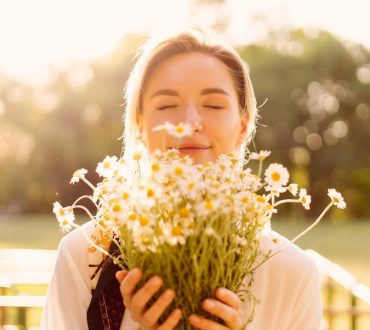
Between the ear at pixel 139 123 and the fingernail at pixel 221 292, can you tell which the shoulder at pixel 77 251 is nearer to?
the ear at pixel 139 123

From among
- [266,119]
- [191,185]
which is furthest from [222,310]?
[266,119]

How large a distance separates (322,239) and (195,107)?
1704cm

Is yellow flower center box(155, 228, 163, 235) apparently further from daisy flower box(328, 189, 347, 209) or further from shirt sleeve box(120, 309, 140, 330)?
shirt sleeve box(120, 309, 140, 330)

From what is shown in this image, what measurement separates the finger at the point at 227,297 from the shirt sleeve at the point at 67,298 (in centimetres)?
71

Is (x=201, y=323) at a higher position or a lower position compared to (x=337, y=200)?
lower

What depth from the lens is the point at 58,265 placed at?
2.05 m

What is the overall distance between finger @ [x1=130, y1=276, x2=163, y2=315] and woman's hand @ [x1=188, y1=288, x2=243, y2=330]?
11cm

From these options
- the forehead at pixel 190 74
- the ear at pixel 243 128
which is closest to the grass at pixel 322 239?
the ear at pixel 243 128

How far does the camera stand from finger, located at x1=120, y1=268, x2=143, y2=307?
4.69 feet

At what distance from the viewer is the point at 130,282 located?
1.45 metres

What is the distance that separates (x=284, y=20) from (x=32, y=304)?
26221mm

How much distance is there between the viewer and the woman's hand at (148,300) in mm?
1411

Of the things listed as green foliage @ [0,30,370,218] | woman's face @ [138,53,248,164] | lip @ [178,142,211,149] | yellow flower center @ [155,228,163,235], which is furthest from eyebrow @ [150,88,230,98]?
green foliage @ [0,30,370,218]

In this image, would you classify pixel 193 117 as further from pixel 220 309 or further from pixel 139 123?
pixel 220 309
